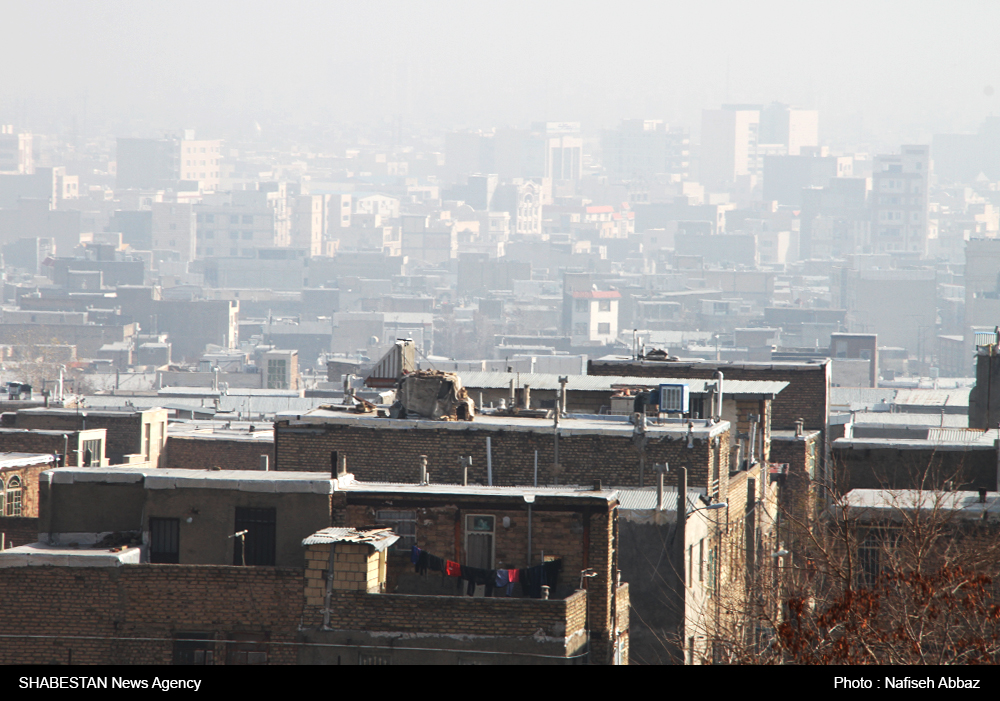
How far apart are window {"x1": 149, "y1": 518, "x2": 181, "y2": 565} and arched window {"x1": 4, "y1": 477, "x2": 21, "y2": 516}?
25.5 ft

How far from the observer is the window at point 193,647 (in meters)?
14.4

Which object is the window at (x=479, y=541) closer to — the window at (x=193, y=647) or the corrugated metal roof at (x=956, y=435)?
the window at (x=193, y=647)

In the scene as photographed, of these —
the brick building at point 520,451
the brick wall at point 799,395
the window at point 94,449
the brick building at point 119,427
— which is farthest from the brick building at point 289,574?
the brick building at point 119,427

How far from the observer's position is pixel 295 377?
82.5m

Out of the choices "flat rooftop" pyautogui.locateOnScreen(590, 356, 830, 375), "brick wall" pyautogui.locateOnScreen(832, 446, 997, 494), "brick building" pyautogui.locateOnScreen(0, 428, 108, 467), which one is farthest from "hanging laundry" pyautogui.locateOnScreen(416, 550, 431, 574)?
"brick building" pyautogui.locateOnScreen(0, 428, 108, 467)

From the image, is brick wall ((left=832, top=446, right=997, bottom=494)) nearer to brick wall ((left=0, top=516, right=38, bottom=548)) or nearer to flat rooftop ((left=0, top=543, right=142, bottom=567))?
brick wall ((left=0, top=516, right=38, bottom=548))

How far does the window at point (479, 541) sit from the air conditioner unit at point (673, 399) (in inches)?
242

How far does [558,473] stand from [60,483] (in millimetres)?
5958

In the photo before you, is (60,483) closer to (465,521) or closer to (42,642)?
(42,642)

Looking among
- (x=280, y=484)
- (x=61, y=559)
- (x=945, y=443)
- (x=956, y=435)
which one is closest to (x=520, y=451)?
(x=280, y=484)

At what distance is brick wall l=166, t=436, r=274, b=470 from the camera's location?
30.1m

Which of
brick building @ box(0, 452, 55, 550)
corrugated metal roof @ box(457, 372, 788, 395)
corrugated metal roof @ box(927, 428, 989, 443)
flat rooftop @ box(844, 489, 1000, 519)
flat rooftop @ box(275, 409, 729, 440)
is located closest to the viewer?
flat rooftop @ box(844, 489, 1000, 519)

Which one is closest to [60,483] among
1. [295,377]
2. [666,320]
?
[295,377]
